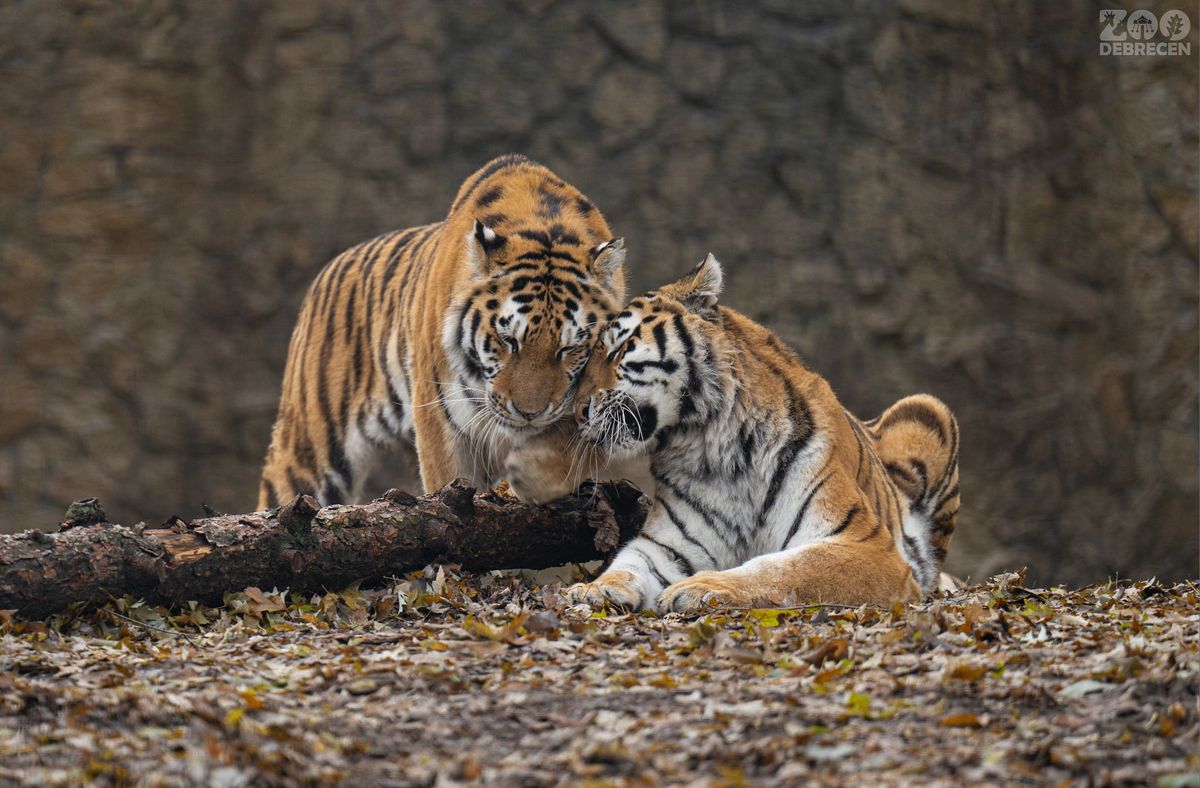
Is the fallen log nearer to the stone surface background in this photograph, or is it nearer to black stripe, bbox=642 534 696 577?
black stripe, bbox=642 534 696 577

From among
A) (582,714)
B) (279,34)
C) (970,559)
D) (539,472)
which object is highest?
(279,34)

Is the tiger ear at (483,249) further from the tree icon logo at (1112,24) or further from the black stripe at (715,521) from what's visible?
the tree icon logo at (1112,24)

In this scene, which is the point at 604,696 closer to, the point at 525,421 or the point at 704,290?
the point at 525,421

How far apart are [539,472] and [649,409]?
1.51 feet

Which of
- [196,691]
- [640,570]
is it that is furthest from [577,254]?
[196,691]

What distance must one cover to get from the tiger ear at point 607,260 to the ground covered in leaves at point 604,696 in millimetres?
1490

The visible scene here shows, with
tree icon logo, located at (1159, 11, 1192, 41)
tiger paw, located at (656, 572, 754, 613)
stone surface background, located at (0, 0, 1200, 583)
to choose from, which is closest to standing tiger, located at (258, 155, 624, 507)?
tiger paw, located at (656, 572, 754, 613)

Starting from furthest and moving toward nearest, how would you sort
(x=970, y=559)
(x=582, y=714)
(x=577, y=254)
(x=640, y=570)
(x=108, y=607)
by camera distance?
(x=970, y=559) < (x=577, y=254) < (x=640, y=570) < (x=108, y=607) < (x=582, y=714)

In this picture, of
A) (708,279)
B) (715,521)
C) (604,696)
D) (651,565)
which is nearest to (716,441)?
(715,521)

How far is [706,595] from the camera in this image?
427cm

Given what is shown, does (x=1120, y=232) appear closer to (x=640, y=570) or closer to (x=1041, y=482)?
(x=1041, y=482)

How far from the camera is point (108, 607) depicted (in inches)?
159

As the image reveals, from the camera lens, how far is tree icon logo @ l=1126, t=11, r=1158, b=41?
8.48 meters

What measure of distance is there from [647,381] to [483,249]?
3.08 feet
